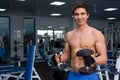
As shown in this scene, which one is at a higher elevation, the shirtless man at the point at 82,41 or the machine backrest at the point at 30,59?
the shirtless man at the point at 82,41

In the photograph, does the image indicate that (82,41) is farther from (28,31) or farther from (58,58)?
(28,31)

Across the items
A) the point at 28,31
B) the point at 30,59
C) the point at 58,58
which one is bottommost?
the point at 30,59

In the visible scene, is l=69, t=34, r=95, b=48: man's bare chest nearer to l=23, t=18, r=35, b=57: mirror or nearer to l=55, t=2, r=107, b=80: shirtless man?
l=55, t=2, r=107, b=80: shirtless man

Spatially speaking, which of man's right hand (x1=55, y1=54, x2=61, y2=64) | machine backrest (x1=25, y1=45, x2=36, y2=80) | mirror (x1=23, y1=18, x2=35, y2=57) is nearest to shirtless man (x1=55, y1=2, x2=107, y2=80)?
man's right hand (x1=55, y1=54, x2=61, y2=64)

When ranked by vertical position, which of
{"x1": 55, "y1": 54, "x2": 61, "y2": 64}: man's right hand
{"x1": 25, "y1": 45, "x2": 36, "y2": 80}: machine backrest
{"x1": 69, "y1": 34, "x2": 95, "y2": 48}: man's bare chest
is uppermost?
{"x1": 69, "y1": 34, "x2": 95, "y2": 48}: man's bare chest

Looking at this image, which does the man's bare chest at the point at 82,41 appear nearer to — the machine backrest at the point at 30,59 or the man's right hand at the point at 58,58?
the man's right hand at the point at 58,58

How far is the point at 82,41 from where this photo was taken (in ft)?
5.29

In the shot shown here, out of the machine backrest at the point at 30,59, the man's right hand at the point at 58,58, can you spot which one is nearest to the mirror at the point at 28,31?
the machine backrest at the point at 30,59

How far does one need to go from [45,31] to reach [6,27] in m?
1.98

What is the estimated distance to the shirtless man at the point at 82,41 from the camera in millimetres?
1524

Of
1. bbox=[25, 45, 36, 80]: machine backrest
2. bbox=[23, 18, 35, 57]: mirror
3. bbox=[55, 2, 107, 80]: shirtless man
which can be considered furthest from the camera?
bbox=[23, 18, 35, 57]: mirror

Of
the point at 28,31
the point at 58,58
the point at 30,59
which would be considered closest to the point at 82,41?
the point at 58,58

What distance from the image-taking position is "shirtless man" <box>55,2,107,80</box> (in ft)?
5.00

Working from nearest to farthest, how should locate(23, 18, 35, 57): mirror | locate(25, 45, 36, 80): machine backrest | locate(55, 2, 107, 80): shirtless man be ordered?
locate(55, 2, 107, 80): shirtless man → locate(25, 45, 36, 80): machine backrest → locate(23, 18, 35, 57): mirror
